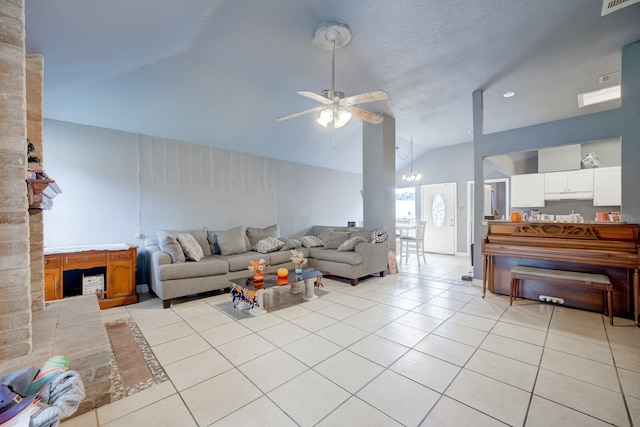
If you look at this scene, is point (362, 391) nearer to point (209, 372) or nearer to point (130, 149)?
point (209, 372)

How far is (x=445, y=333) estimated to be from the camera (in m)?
2.52

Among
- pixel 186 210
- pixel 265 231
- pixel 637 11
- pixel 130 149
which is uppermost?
pixel 637 11

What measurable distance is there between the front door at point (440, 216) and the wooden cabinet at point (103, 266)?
699 centimetres

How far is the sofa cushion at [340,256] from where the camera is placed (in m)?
4.25

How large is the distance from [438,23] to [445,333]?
10.1ft

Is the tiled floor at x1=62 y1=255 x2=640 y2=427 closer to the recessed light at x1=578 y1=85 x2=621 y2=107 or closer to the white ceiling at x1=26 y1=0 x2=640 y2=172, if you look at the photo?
the white ceiling at x1=26 y1=0 x2=640 y2=172

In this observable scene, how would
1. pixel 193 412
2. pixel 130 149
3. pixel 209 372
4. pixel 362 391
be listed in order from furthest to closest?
pixel 130 149
pixel 209 372
pixel 362 391
pixel 193 412

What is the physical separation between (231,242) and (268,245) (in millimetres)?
630

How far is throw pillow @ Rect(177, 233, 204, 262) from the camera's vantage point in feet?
12.2

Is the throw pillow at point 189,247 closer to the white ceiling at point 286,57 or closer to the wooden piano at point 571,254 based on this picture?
the white ceiling at point 286,57

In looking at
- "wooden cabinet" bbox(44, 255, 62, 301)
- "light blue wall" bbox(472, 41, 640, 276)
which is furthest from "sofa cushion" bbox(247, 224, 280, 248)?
"light blue wall" bbox(472, 41, 640, 276)

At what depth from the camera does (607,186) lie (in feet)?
15.9

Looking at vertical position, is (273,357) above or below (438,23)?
below

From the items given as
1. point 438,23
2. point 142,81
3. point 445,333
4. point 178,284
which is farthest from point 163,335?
point 438,23
